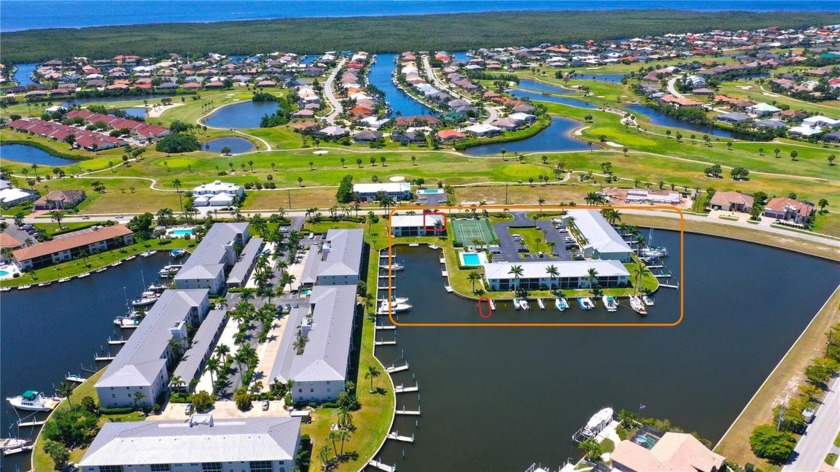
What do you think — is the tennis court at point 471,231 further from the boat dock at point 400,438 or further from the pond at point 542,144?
the pond at point 542,144

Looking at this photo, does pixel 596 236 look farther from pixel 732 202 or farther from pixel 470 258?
pixel 732 202

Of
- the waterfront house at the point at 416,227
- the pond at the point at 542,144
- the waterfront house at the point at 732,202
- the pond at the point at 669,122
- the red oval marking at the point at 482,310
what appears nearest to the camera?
the red oval marking at the point at 482,310

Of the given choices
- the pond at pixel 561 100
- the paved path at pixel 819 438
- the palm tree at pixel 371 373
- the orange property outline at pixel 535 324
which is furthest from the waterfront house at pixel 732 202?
the pond at pixel 561 100

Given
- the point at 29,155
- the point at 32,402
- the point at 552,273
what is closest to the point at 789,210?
the point at 552,273

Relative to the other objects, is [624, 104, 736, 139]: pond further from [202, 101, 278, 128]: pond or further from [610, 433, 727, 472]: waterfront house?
[610, 433, 727, 472]: waterfront house

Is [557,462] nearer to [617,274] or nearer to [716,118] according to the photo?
[617,274]

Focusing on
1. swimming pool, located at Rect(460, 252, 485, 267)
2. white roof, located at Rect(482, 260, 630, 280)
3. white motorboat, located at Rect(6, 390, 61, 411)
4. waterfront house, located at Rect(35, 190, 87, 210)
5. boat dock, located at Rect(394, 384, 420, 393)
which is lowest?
boat dock, located at Rect(394, 384, 420, 393)

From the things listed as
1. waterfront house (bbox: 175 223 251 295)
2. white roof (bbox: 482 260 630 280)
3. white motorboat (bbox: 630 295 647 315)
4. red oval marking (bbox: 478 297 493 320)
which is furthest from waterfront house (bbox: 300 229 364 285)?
white motorboat (bbox: 630 295 647 315)
